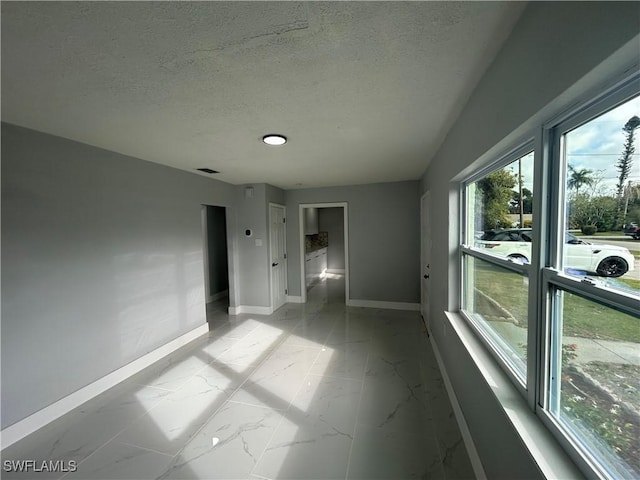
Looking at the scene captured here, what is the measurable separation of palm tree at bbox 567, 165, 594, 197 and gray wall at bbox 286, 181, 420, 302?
3.55 m

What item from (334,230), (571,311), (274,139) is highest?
(274,139)

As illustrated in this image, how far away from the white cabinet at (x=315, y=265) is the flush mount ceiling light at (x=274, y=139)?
408cm

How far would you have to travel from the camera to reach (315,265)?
23.6ft

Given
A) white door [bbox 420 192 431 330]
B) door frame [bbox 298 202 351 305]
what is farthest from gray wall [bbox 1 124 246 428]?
white door [bbox 420 192 431 330]

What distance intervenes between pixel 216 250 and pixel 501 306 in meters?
5.35

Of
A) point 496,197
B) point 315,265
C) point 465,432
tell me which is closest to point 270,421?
point 465,432

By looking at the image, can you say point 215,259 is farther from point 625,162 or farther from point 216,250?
point 625,162

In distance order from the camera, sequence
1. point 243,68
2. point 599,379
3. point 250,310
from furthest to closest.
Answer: point 250,310
point 243,68
point 599,379

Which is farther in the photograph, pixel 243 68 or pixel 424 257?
pixel 424 257

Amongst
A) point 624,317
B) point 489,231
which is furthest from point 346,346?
point 624,317

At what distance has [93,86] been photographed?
4.48 ft

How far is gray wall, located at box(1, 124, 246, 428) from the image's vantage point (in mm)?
1822

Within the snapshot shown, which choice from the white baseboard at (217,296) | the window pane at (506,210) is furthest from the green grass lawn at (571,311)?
the white baseboard at (217,296)

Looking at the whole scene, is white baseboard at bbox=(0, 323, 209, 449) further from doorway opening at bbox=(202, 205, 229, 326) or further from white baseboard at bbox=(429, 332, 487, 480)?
white baseboard at bbox=(429, 332, 487, 480)
